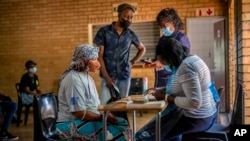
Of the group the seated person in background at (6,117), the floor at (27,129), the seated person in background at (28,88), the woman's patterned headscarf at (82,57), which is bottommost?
the floor at (27,129)

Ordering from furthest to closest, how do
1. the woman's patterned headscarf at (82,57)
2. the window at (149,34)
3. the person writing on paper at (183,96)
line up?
the window at (149,34), the woman's patterned headscarf at (82,57), the person writing on paper at (183,96)

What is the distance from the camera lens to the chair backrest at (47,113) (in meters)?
2.61

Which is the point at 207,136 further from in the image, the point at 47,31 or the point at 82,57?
the point at 47,31

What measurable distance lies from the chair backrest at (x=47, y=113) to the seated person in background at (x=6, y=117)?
2.30 metres

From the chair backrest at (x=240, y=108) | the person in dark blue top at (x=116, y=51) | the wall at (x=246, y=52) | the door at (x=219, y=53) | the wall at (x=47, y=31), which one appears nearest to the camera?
the chair backrest at (x=240, y=108)

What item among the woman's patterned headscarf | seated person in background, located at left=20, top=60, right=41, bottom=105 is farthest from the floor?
the woman's patterned headscarf

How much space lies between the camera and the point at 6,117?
16.3ft

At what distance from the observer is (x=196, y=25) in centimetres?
691

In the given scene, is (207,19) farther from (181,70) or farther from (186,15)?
(181,70)

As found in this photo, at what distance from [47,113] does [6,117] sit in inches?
102


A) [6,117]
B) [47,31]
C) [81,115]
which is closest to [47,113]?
[81,115]

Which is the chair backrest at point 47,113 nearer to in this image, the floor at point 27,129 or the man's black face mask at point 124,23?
the man's black face mask at point 124,23

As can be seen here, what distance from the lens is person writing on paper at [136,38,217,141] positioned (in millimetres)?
2219

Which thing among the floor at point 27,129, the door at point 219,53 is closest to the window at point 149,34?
the door at point 219,53
